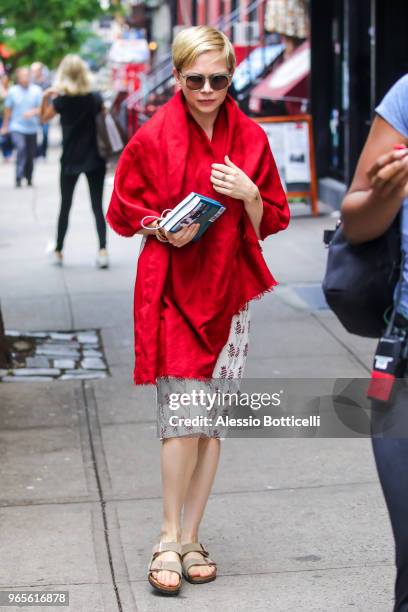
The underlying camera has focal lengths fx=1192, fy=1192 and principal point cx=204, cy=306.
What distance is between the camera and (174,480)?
4059mm

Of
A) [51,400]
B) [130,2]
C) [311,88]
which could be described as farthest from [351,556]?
[130,2]

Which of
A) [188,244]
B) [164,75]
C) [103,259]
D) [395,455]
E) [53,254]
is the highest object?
[188,244]

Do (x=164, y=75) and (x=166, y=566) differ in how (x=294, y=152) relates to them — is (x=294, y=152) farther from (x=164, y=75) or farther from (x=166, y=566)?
(x=164, y=75)

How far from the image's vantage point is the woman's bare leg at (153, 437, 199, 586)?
13.3 feet

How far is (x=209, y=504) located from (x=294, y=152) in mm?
9050

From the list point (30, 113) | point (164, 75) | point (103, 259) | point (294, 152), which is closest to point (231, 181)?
point (103, 259)

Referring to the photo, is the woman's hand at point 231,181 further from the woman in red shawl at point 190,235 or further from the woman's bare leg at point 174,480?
the woman's bare leg at point 174,480

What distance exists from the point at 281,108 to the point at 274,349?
8.67 metres

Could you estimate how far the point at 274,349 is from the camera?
24.8 feet

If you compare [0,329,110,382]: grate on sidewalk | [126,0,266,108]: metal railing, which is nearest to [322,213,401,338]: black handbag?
[0,329,110,382]: grate on sidewalk

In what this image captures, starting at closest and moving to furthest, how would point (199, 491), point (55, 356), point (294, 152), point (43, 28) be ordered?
point (199, 491) < point (55, 356) < point (294, 152) < point (43, 28)

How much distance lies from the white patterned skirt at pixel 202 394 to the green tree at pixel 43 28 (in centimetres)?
2566

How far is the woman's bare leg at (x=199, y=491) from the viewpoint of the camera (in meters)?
4.18

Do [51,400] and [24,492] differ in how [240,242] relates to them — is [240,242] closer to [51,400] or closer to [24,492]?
[24,492]
